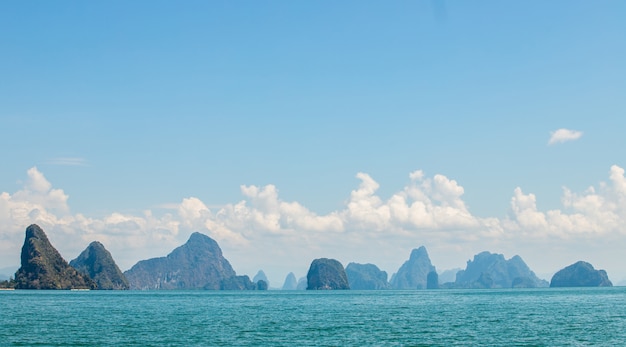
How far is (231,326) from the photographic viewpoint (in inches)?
3994

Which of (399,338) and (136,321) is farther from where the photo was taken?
(136,321)

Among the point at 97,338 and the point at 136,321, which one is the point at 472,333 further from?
the point at 136,321

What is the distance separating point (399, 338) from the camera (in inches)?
3216

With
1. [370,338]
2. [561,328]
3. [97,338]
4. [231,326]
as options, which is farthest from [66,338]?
[561,328]

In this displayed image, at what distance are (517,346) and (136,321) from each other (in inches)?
2703

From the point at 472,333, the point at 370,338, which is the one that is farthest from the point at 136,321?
the point at 472,333

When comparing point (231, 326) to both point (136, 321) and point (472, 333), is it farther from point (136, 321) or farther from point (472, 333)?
point (472, 333)

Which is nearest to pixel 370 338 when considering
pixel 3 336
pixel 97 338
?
pixel 97 338

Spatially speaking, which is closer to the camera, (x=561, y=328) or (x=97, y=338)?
(x=97, y=338)

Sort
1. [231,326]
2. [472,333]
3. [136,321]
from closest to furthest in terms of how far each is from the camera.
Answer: [472,333] → [231,326] → [136,321]

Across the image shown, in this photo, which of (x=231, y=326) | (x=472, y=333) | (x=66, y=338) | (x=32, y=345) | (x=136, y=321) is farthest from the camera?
(x=136, y=321)

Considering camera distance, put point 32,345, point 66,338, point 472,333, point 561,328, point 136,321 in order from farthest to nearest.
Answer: point 136,321 → point 561,328 → point 472,333 → point 66,338 → point 32,345

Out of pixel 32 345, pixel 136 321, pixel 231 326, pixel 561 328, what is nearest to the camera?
pixel 32 345

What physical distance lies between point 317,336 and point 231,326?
71.2 ft
